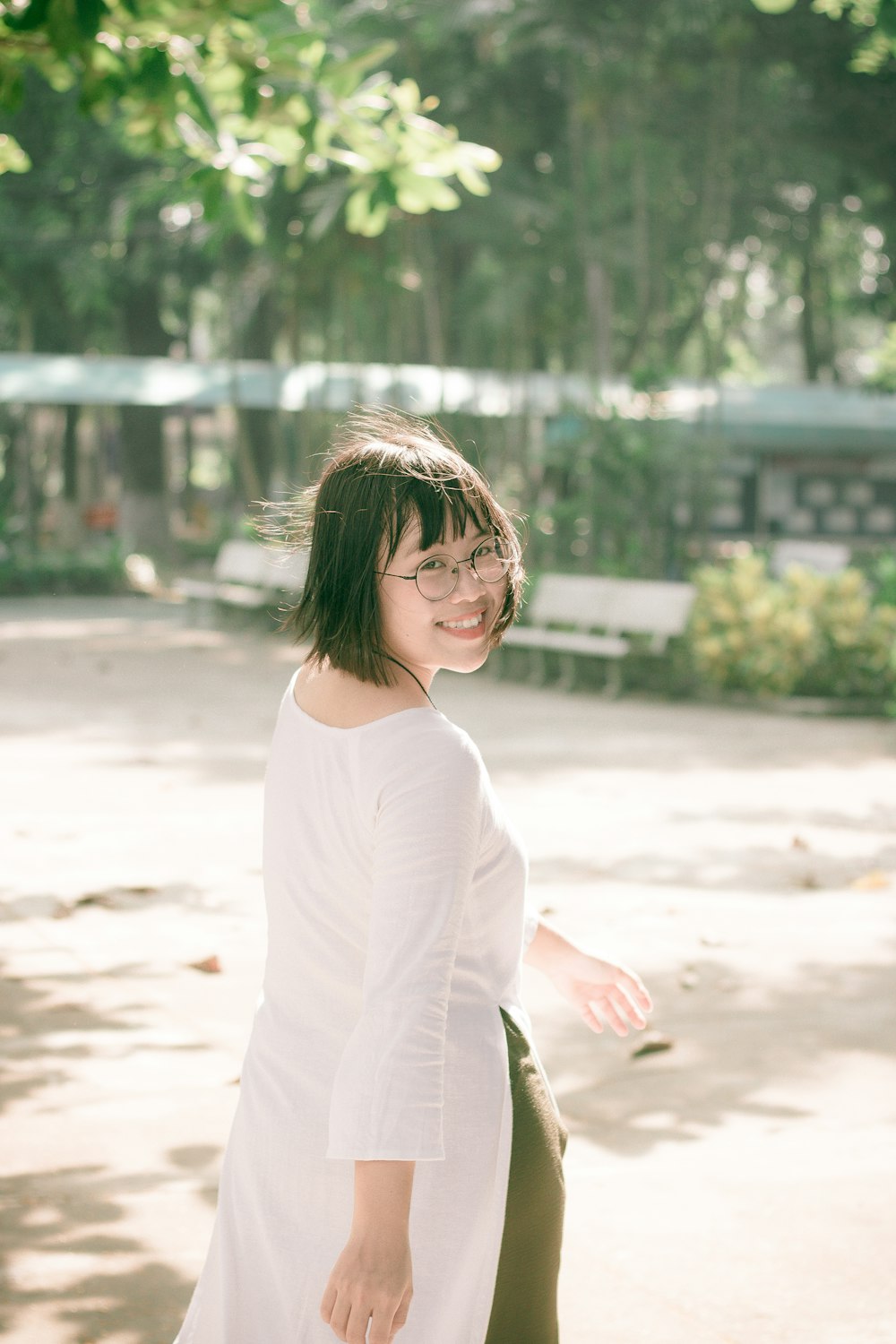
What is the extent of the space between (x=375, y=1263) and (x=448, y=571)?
0.81 meters

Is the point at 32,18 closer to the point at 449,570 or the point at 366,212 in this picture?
the point at 366,212

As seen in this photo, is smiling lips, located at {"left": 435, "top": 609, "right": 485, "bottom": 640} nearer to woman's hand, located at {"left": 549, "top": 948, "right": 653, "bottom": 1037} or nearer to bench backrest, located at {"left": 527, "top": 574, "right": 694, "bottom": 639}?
woman's hand, located at {"left": 549, "top": 948, "right": 653, "bottom": 1037}

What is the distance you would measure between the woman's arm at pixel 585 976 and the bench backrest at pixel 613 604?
11.1 metres

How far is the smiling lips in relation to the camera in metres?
2.05

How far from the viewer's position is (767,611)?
13102 millimetres

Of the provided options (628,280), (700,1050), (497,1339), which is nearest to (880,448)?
(628,280)

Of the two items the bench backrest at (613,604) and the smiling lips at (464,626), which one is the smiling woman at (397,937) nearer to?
the smiling lips at (464,626)

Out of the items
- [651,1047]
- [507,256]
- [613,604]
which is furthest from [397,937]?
[507,256]

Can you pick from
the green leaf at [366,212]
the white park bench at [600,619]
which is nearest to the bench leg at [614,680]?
the white park bench at [600,619]

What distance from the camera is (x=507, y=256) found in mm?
22266

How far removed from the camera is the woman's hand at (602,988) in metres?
2.44

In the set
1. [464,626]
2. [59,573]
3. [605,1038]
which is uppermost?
[464,626]

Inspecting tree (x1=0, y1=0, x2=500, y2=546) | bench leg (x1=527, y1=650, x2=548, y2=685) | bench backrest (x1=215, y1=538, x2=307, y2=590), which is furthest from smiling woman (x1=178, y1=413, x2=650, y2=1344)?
bench backrest (x1=215, y1=538, x2=307, y2=590)

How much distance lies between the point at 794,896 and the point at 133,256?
22.7m
